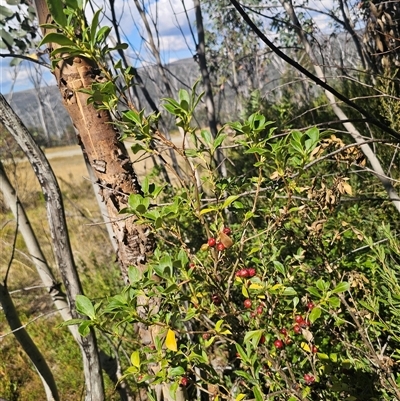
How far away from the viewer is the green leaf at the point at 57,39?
0.95 meters

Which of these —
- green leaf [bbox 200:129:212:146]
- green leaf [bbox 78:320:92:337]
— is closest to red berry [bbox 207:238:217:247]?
green leaf [bbox 200:129:212:146]

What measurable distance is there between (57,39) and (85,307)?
0.67m

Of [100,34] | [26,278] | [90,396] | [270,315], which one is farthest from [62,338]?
[100,34]

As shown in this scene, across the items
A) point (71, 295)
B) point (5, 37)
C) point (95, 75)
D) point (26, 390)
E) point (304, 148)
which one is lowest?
point (26, 390)

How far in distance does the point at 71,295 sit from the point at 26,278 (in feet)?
17.0

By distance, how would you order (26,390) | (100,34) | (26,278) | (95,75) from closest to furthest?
1. (100,34)
2. (95,75)
3. (26,390)
4. (26,278)

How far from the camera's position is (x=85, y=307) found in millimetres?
1074

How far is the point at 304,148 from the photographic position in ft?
3.55

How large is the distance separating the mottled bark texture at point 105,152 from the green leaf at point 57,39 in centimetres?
39

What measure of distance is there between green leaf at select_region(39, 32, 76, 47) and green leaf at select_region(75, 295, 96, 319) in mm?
645

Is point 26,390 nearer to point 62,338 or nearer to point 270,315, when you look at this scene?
point 62,338

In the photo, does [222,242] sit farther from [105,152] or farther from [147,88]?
[147,88]

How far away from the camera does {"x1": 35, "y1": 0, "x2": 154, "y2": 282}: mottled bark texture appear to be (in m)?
1.39

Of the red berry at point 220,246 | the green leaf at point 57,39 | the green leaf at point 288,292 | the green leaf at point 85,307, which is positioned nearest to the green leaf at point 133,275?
the green leaf at point 85,307
